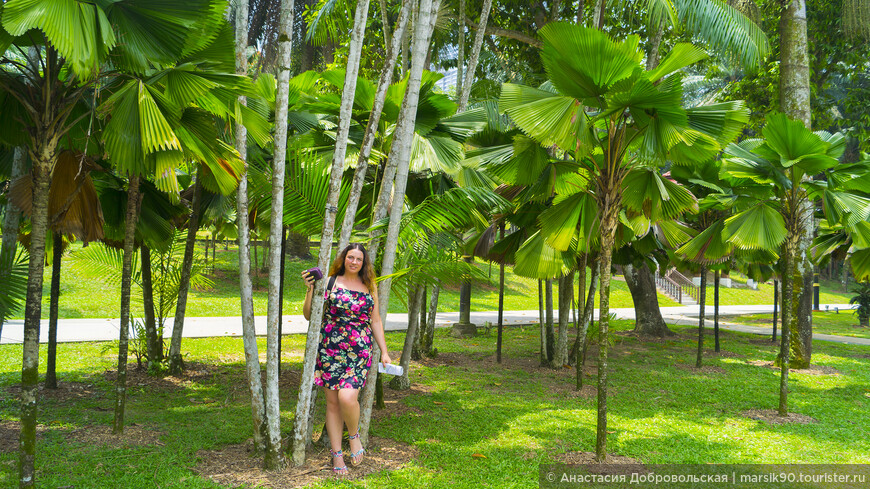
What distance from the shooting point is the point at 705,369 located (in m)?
11.0

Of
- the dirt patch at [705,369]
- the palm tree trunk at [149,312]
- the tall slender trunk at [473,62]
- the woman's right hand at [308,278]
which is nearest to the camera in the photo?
the woman's right hand at [308,278]

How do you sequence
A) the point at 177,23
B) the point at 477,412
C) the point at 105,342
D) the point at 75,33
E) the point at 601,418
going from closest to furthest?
the point at 75,33
the point at 177,23
the point at 601,418
the point at 477,412
the point at 105,342

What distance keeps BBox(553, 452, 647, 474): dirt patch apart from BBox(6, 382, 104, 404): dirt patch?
544cm

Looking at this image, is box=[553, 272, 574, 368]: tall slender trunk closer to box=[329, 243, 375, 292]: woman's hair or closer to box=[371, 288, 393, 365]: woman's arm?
box=[371, 288, 393, 365]: woman's arm

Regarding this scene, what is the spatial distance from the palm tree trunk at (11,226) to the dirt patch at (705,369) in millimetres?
10253

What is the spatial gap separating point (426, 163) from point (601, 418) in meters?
3.54

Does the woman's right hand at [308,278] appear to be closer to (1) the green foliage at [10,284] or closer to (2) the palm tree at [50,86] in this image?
(2) the palm tree at [50,86]

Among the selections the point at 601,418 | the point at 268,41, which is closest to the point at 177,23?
the point at 601,418

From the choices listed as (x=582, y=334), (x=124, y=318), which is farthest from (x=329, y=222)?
(x=582, y=334)

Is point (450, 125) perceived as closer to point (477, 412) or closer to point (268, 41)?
point (477, 412)

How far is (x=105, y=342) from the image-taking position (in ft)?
35.3

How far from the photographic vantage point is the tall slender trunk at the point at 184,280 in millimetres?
7595

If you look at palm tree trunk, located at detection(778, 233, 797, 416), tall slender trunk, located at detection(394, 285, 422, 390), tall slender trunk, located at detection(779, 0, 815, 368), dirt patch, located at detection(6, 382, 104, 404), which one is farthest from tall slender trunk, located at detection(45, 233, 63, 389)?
tall slender trunk, located at detection(779, 0, 815, 368)

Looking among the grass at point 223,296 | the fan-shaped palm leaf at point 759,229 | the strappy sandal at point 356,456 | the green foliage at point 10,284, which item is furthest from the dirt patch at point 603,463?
the grass at point 223,296
